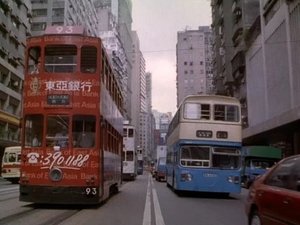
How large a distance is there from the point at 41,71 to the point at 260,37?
141ft

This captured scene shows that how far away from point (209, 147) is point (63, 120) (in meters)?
8.51

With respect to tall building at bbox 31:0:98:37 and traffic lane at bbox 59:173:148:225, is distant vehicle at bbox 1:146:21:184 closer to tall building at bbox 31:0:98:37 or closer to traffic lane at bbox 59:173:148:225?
traffic lane at bbox 59:173:148:225

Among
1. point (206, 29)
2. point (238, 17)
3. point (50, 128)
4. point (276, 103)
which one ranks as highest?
point (206, 29)

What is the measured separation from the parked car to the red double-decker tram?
277 inches

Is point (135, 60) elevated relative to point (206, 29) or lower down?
lower down

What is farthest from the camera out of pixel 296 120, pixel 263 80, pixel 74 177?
pixel 263 80

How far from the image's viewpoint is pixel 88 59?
1565 centimetres

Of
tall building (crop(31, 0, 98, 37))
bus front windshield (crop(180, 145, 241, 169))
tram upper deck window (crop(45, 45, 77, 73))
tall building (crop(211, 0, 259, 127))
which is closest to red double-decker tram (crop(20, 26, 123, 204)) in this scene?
tram upper deck window (crop(45, 45, 77, 73))

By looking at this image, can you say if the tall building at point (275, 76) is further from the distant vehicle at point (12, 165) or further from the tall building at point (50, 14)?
the tall building at point (50, 14)

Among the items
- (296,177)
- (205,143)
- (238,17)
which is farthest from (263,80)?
(296,177)

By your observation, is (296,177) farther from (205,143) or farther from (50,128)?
(205,143)

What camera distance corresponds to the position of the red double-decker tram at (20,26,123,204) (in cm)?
1481

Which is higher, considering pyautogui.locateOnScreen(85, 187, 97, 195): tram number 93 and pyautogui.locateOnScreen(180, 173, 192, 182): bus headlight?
pyautogui.locateOnScreen(180, 173, 192, 182): bus headlight

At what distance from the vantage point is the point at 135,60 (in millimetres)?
75312
